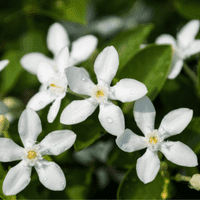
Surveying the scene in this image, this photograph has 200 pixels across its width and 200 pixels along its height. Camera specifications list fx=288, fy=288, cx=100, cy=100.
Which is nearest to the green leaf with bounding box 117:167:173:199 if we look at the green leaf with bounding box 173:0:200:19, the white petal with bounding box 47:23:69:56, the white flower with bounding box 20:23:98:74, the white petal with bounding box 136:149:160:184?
the white petal with bounding box 136:149:160:184

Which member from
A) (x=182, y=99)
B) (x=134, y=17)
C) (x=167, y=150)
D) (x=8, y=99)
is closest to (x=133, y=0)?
(x=134, y=17)

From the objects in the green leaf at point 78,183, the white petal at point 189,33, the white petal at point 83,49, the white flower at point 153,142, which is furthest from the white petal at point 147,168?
the white petal at point 189,33

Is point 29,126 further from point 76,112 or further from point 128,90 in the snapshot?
point 128,90

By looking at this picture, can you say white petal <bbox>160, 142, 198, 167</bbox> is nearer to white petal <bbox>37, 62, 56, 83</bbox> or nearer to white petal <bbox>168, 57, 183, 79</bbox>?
white petal <bbox>168, 57, 183, 79</bbox>

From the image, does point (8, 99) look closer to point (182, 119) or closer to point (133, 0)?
point (182, 119)

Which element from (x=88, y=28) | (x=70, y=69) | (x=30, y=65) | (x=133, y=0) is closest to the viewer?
(x=70, y=69)
